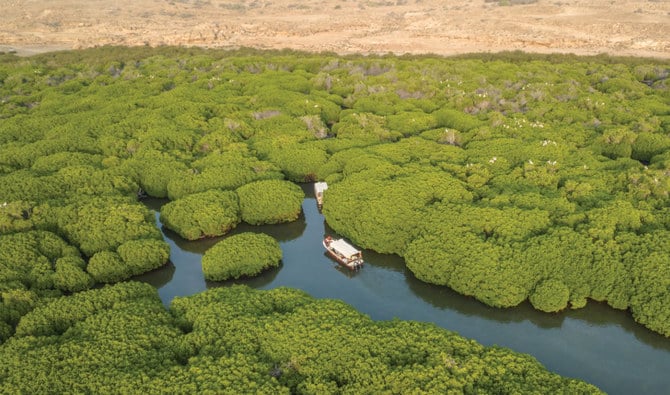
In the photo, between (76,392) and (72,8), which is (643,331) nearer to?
(76,392)

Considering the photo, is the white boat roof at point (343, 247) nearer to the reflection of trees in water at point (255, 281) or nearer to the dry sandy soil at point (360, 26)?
the reflection of trees in water at point (255, 281)

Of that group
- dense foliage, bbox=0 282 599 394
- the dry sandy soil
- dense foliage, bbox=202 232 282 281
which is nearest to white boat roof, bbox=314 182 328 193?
dense foliage, bbox=202 232 282 281

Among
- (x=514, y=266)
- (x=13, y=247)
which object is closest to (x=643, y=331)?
(x=514, y=266)

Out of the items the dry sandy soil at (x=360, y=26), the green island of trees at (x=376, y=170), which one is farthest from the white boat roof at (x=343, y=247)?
the dry sandy soil at (x=360, y=26)

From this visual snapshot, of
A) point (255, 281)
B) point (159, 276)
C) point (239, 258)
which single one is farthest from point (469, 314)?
point (159, 276)

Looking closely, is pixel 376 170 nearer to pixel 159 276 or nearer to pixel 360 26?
pixel 159 276

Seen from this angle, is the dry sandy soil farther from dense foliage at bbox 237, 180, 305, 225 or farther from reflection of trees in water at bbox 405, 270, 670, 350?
reflection of trees in water at bbox 405, 270, 670, 350

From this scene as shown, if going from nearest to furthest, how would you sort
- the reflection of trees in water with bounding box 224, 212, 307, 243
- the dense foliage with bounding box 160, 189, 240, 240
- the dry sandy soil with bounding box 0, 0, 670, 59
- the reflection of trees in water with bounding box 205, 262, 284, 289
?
the reflection of trees in water with bounding box 205, 262, 284, 289
the dense foliage with bounding box 160, 189, 240, 240
the reflection of trees in water with bounding box 224, 212, 307, 243
the dry sandy soil with bounding box 0, 0, 670, 59
